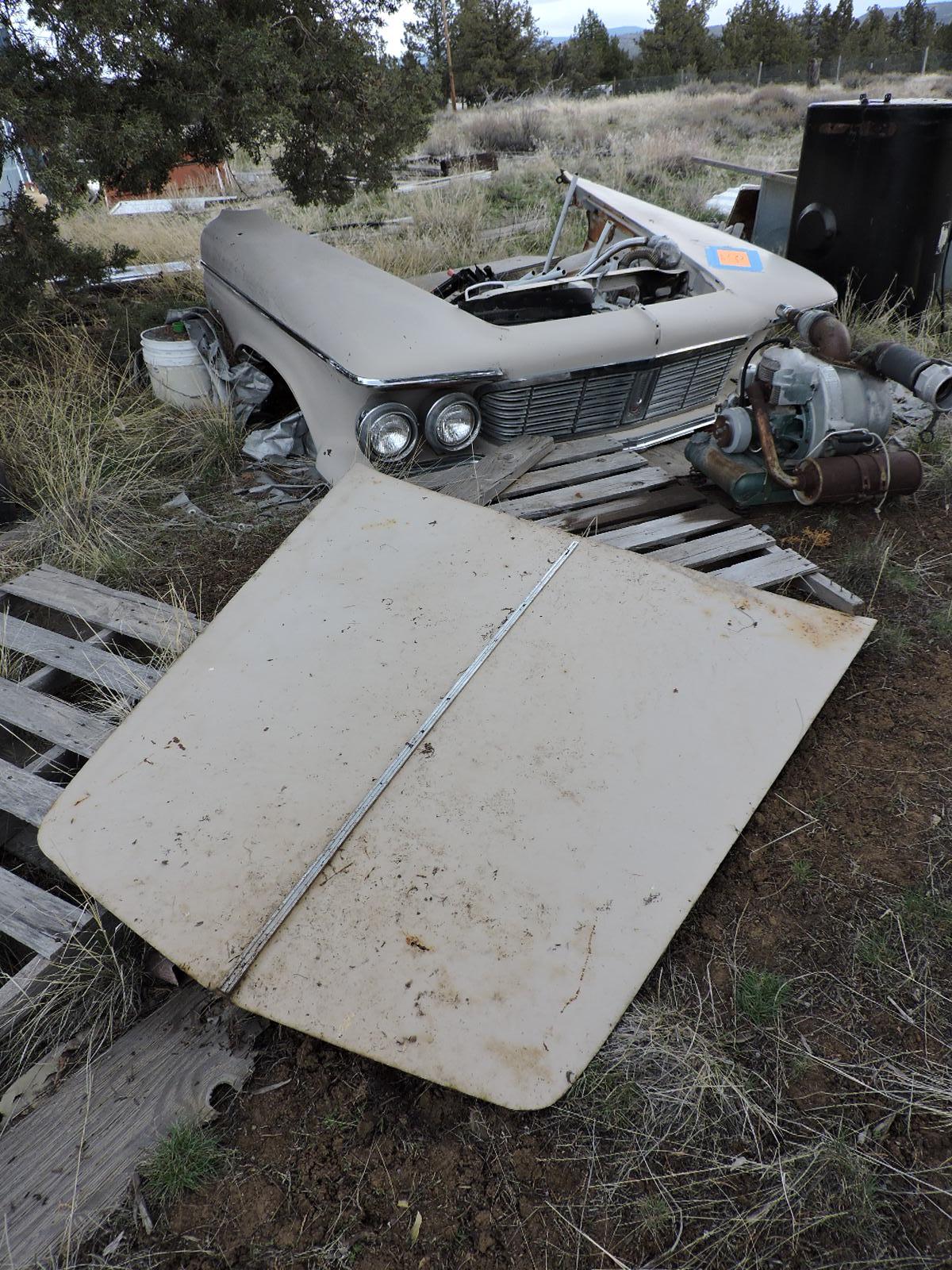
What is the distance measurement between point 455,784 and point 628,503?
1771mm

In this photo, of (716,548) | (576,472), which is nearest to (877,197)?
(576,472)

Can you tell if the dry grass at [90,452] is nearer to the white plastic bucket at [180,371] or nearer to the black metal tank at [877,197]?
the white plastic bucket at [180,371]

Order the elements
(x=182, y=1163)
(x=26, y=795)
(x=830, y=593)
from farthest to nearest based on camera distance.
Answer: (x=830, y=593)
(x=26, y=795)
(x=182, y=1163)

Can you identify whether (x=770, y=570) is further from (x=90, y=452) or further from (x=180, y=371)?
(x=180, y=371)

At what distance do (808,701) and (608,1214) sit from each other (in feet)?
3.69

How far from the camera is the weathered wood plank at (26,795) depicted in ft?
6.87

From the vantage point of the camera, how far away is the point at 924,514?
3.34 metres

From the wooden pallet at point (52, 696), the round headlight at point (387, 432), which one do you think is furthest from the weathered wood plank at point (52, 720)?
the round headlight at point (387, 432)

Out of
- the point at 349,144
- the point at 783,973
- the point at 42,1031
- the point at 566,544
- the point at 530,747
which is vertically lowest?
the point at 42,1031

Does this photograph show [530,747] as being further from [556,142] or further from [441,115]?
[441,115]

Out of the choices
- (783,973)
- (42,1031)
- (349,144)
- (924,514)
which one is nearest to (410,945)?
(783,973)

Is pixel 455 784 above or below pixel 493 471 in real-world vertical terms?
below

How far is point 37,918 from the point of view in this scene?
1867 mm

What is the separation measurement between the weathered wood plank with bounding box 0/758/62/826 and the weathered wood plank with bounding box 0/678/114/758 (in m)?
0.13
